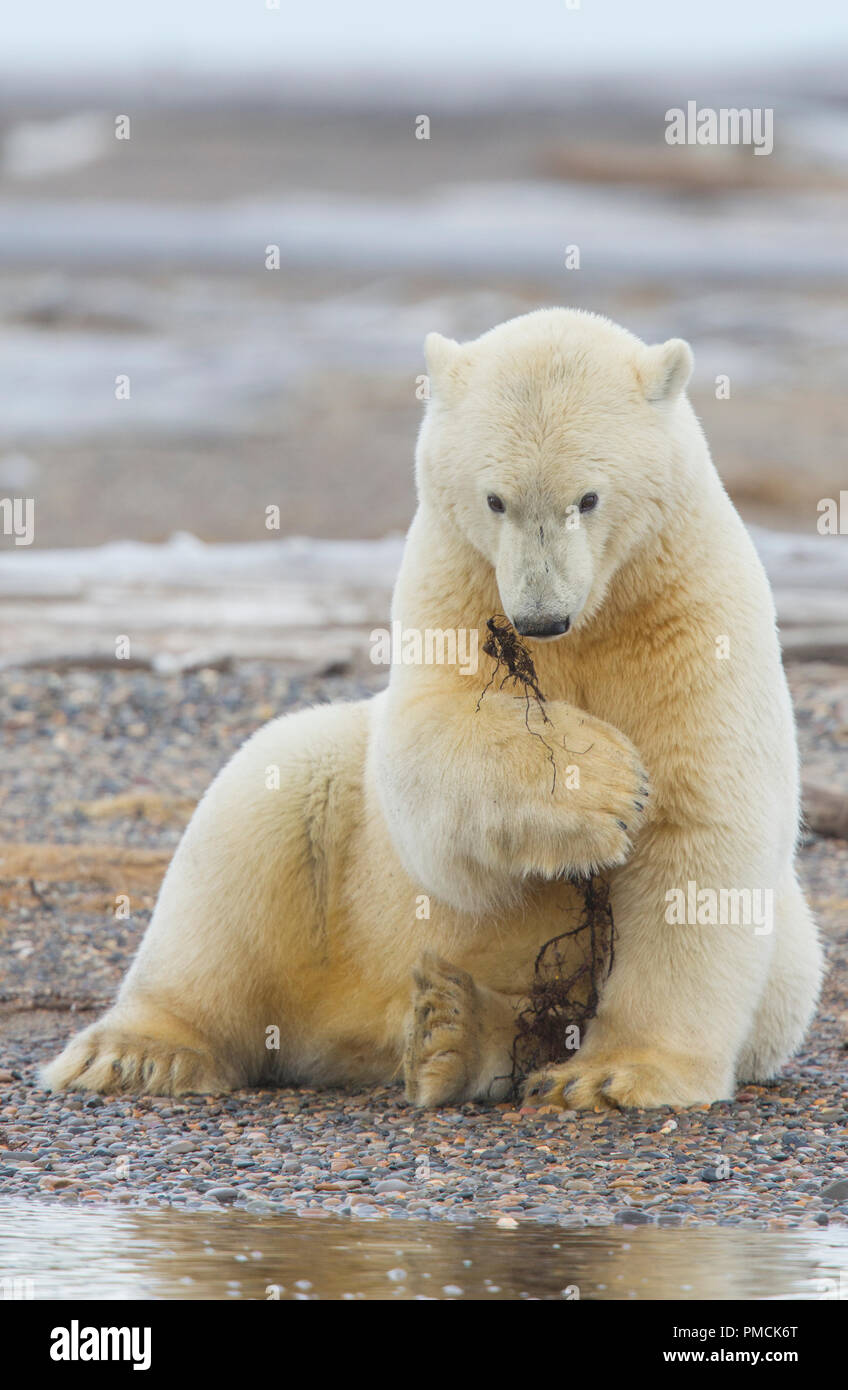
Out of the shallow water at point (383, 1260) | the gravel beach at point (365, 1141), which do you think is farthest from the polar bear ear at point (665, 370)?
the shallow water at point (383, 1260)

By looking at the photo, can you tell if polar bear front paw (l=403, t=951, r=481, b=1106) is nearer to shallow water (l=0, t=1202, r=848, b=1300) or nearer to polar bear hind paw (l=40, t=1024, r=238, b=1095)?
polar bear hind paw (l=40, t=1024, r=238, b=1095)

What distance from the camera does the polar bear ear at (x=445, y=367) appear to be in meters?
4.62

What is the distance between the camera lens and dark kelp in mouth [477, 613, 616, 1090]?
15.9ft

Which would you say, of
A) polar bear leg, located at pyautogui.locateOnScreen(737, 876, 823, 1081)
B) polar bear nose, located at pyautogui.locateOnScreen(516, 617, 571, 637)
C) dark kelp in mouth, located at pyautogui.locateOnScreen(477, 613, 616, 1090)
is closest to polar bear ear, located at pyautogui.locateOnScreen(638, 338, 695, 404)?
polar bear nose, located at pyautogui.locateOnScreen(516, 617, 571, 637)

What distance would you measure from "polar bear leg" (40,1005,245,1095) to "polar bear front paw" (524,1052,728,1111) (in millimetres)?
988

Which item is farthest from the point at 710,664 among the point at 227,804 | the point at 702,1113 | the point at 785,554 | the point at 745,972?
the point at 785,554

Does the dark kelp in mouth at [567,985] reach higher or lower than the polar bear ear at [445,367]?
lower

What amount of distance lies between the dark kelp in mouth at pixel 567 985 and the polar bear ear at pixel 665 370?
129 centimetres

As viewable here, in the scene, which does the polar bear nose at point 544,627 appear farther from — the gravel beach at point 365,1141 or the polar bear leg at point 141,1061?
the polar bear leg at point 141,1061

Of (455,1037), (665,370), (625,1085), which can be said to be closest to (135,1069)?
(455,1037)

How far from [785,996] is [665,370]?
190cm

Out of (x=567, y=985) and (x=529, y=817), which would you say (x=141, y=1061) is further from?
(x=529, y=817)

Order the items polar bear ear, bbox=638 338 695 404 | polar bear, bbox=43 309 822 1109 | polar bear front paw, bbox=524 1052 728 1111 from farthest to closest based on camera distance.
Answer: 1. polar bear front paw, bbox=524 1052 728 1111
2. polar bear ear, bbox=638 338 695 404
3. polar bear, bbox=43 309 822 1109

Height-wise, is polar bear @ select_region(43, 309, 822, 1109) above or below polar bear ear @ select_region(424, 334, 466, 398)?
below
